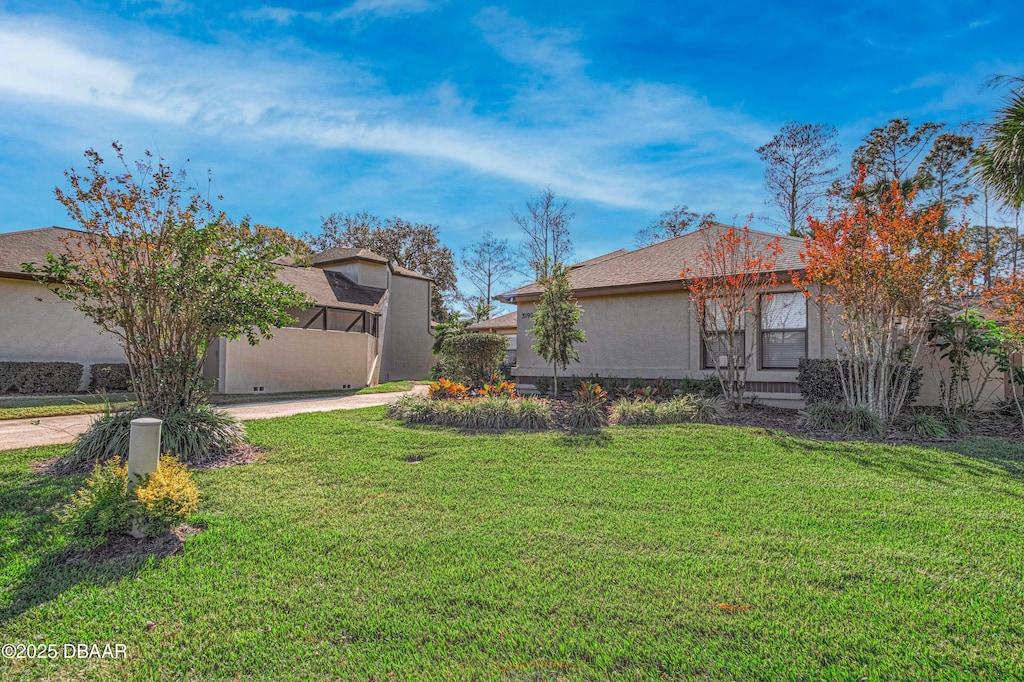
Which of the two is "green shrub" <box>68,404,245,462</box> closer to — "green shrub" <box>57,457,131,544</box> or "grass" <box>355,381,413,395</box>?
"green shrub" <box>57,457,131,544</box>

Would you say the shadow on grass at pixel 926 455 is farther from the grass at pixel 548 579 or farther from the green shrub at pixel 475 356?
the green shrub at pixel 475 356

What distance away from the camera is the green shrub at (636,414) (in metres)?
9.09

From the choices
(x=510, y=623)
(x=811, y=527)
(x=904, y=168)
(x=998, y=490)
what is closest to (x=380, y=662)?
(x=510, y=623)

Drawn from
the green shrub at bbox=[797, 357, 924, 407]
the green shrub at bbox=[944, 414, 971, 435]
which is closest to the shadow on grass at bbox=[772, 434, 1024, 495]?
the green shrub at bbox=[944, 414, 971, 435]

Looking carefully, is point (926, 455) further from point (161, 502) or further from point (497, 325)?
point (497, 325)

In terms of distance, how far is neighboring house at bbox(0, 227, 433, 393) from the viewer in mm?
14633

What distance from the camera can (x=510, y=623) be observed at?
281 cm

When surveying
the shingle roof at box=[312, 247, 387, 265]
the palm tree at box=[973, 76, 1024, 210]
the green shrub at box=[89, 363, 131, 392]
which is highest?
the shingle roof at box=[312, 247, 387, 265]

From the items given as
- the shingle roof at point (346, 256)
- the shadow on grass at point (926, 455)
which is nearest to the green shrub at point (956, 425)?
the shadow on grass at point (926, 455)

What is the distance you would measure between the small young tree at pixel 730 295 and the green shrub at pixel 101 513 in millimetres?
9280

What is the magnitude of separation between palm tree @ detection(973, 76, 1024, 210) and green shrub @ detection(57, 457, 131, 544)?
1385 cm

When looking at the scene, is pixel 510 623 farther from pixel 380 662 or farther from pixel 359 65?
pixel 359 65

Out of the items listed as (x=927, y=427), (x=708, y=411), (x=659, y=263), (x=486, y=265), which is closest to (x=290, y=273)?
(x=659, y=263)

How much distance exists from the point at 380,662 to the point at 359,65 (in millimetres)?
10021
